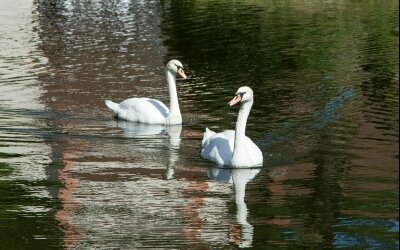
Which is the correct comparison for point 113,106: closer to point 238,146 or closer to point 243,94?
point 243,94

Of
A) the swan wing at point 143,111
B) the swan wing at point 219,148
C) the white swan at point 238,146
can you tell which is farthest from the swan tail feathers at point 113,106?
the white swan at point 238,146

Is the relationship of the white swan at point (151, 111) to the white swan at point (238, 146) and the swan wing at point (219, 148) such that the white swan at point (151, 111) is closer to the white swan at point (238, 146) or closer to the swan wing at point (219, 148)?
the swan wing at point (219, 148)

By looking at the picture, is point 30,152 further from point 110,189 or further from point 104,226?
point 104,226

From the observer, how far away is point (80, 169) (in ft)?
47.4

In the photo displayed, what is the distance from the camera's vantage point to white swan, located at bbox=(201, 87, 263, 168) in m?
14.3

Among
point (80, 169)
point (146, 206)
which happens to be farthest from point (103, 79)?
point (146, 206)

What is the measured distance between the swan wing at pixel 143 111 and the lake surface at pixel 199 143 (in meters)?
0.19

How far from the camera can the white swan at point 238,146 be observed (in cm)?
1434

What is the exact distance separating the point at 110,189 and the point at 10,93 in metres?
7.71

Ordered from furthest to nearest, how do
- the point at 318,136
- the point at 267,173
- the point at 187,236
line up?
the point at 318,136 < the point at 267,173 < the point at 187,236

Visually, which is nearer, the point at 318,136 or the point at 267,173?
the point at 267,173

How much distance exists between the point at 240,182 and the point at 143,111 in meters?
4.24

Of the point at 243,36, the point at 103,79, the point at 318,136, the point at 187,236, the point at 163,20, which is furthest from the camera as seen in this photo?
the point at 163,20

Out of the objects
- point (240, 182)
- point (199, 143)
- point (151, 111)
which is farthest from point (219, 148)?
point (151, 111)
